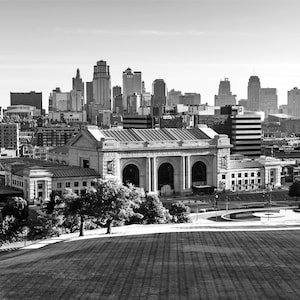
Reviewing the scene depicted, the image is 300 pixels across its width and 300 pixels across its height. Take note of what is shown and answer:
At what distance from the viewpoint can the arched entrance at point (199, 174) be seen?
624ft

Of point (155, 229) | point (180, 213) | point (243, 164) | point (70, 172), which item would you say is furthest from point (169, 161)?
point (155, 229)

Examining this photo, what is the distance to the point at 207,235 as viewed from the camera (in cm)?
8031

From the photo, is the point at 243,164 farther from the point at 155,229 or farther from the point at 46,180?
the point at 155,229

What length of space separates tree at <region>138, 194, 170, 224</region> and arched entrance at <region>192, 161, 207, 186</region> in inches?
2850

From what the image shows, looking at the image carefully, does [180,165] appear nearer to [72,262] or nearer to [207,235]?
[207,235]

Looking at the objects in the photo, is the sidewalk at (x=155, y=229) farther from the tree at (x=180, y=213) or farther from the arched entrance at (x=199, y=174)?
the arched entrance at (x=199, y=174)

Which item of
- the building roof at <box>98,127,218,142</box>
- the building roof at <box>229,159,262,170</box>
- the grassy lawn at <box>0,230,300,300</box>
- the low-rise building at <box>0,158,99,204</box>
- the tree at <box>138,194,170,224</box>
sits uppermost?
the building roof at <box>98,127,218,142</box>

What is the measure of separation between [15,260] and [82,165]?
11595cm

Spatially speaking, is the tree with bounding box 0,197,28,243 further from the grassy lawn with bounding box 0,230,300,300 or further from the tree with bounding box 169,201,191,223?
the grassy lawn with bounding box 0,230,300,300

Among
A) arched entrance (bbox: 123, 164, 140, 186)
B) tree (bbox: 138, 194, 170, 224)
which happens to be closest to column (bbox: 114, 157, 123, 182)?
arched entrance (bbox: 123, 164, 140, 186)

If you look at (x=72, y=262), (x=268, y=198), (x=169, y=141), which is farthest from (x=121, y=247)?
(x=169, y=141)

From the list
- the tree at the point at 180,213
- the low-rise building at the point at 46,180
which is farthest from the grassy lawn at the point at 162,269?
the low-rise building at the point at 46,180

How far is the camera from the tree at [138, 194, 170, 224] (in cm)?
11512

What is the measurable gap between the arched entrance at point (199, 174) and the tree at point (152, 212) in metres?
72.4
